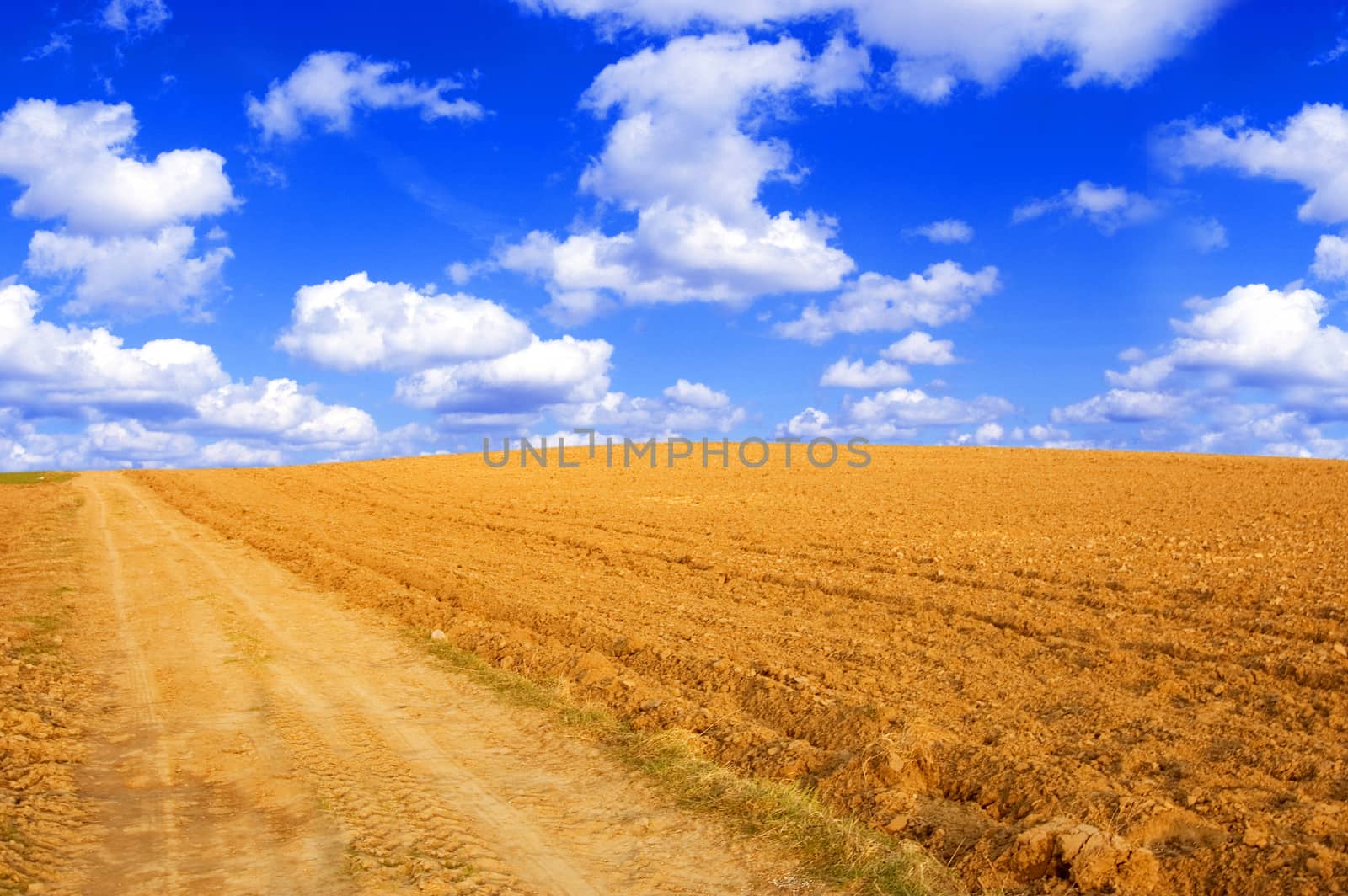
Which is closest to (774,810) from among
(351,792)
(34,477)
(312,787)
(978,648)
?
(351,792)

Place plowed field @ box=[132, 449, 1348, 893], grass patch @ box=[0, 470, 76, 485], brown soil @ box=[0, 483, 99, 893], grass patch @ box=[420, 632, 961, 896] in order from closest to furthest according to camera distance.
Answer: grass patch @ box=[420, 632, 961, 896], brown soil @ box=[0, 483, 99, 893], plowed field @ box=[132, 449, 1348, 893], grass patch @ box=[0, 470, 76, 485]

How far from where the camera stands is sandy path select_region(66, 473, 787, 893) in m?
5.63

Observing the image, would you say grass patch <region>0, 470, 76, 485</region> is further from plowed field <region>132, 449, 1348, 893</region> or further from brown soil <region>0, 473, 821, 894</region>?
brown soil <region>0, 473, 821, 894</region>

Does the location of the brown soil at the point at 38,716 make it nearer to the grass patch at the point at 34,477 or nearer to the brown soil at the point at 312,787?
the brown soil at the point at 312,787

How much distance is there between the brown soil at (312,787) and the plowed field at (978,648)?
4.07 ft

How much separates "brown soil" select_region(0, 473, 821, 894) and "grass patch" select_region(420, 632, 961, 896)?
196mm

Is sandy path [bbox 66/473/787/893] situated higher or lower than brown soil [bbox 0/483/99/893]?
lower

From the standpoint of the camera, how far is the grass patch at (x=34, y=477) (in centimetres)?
5136

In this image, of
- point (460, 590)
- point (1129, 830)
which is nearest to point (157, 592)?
point (460, 590)

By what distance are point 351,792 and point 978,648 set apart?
7334mm

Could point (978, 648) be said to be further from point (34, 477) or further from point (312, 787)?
point (34, 477)

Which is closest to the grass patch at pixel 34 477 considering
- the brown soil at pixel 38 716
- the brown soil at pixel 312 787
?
the brown soil at pixel 38 716

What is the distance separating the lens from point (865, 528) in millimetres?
22328

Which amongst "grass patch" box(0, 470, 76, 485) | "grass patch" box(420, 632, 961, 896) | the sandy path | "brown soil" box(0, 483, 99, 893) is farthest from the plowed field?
"grass patch" box(0, 470, 76, 485)
